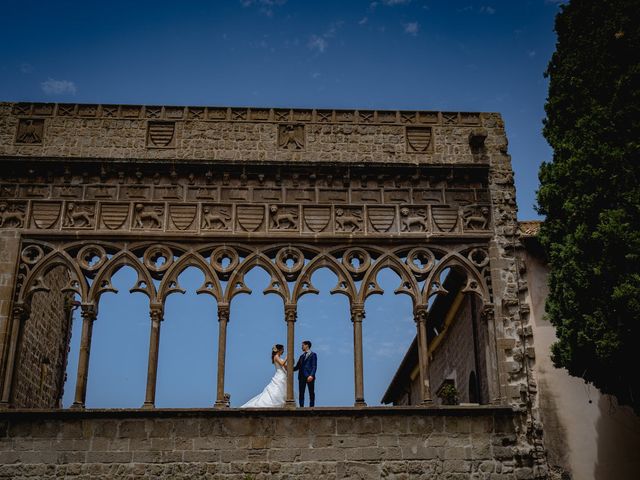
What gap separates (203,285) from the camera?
1260 cm

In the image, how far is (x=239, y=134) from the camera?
13.8m

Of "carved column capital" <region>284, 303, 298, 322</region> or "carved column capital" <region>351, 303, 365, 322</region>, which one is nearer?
"carved column capital" <region>284, 303, 298, 322</region>

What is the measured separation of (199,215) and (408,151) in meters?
3.67

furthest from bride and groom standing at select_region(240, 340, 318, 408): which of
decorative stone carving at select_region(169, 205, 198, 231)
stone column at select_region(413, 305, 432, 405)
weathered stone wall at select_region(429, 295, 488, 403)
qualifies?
weathered stone wall at select_region(429, 295, 488, 403)

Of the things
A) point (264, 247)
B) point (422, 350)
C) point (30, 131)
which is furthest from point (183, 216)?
point (422, 350)

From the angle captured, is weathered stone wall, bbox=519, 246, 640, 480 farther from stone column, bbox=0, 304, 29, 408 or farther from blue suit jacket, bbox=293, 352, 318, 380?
stone column, bbox=0, 304, 29, 408

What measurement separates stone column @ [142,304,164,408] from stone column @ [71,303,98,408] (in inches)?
34.5

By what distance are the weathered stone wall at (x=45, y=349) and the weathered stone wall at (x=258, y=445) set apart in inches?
60.6

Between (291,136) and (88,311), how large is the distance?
4.38 meters

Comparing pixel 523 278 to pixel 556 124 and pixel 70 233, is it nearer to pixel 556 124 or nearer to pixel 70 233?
pixel 556 124

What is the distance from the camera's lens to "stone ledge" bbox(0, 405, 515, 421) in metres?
11.6

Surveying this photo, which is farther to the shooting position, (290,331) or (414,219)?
(414,219)

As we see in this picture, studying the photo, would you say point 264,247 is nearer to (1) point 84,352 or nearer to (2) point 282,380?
(2) point 282,380

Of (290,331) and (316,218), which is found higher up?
(316,218)
